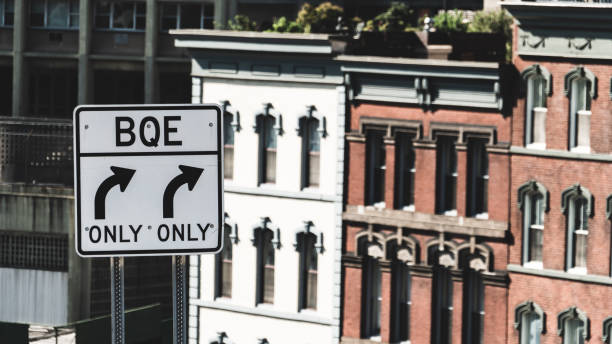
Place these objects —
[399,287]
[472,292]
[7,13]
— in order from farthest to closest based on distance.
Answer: [7,13]
[399,287]
[472,292]

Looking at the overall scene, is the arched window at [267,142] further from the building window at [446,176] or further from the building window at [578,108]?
the building window at [578,108]

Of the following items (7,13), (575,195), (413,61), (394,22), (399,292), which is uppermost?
(7,13)

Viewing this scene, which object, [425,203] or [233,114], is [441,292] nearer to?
[425,203]

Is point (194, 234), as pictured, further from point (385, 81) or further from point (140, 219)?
point (385, 81)

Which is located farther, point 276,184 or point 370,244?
point 276,184

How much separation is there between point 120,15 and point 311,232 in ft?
75.4

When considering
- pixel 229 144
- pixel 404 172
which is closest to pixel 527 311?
pixel 404 172

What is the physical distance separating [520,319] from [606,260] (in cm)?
300

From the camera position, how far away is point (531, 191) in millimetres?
34938

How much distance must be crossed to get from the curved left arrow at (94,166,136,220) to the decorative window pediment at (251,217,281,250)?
29.5m

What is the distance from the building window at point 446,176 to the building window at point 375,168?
177 cm

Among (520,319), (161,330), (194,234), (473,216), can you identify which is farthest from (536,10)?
(194,234)

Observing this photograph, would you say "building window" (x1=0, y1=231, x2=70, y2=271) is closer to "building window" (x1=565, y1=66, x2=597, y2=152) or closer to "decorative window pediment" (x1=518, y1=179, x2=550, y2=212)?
"decorative window pediment" (x1=518, y1=179, x2=550, y2=212)

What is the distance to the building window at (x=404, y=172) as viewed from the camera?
122ft
